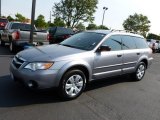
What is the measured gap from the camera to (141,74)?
7.91m

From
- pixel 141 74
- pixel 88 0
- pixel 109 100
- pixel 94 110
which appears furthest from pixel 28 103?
pixel 88 0

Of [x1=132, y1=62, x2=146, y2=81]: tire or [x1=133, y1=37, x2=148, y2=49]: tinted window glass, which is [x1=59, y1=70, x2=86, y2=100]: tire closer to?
[x1=132, y1=62, x2=146, y2=81]: tire

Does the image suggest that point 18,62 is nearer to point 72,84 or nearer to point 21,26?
point 72,84

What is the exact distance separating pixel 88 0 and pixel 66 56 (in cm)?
4214

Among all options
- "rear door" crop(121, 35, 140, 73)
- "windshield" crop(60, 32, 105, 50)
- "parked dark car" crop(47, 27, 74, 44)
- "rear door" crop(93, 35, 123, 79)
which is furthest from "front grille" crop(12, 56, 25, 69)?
Answer: "parked dark car" crop(47, 27, 74, 44)

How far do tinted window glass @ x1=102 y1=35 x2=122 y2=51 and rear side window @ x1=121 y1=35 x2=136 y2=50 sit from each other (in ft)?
0.65

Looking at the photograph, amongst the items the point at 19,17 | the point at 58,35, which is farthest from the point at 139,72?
the point at 19,17

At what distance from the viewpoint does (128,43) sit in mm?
7051

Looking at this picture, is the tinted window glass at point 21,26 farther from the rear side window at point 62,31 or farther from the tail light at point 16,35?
the rear side window at point 62,31

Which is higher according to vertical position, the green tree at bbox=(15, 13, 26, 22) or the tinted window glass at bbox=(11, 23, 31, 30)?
the green tree at bbox=(15, 13, 26, 22)

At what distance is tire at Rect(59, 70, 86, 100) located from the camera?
16.7 feet

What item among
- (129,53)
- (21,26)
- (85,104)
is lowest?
(85,104)

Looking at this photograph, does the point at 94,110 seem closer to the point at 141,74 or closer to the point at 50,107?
the point at 50,107

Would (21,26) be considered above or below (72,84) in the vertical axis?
above
